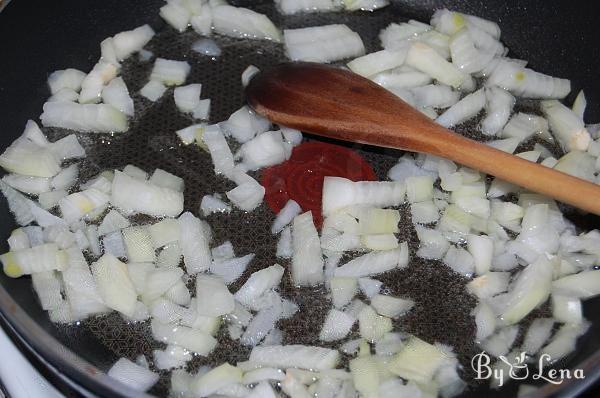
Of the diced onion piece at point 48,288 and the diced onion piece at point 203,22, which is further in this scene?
the diced onion piece at point 203,22

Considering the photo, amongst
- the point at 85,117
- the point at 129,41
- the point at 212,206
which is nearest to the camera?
the point at 212,206

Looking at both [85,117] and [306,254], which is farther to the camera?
[85,117]

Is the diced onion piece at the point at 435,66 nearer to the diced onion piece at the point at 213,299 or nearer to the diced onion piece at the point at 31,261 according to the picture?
the diced onion piece at the point at 213,299


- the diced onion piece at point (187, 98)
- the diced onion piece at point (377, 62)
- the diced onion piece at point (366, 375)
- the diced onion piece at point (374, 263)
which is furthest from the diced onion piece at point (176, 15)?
the diced onion piece at point (366, 375)

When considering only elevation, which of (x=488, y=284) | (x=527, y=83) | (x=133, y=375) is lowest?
(x=133, y=375)

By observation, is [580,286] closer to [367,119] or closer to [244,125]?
[367,119]

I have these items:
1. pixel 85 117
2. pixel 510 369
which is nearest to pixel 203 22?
pixel 85 117

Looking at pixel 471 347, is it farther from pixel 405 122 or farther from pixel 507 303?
pixel 405 122
